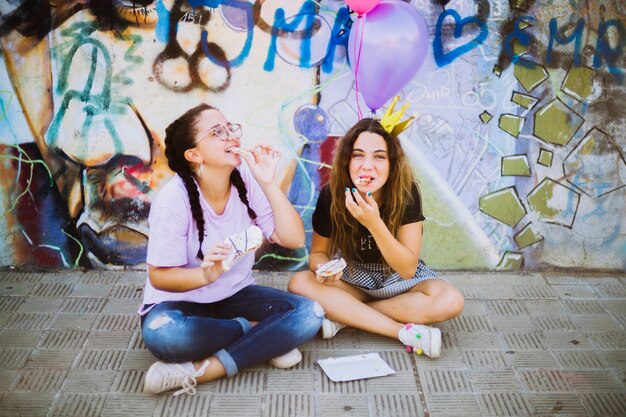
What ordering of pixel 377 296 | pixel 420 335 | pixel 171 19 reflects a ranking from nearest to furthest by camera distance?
1. pixel 420 335
2. pixel 377 296
3. pixel 171 19

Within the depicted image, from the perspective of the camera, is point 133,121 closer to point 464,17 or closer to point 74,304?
point 74,304

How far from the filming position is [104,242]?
162 inches

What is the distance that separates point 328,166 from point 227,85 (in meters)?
0.83

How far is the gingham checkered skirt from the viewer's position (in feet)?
11.5

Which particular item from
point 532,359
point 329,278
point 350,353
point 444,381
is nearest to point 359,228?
point 329,278

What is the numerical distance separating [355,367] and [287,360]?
0.35 m

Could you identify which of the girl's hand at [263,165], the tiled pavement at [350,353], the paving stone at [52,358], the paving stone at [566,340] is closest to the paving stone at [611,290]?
the tiled pavement at [350,353]

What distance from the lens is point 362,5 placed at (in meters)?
3.24

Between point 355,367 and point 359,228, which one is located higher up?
point 359,228

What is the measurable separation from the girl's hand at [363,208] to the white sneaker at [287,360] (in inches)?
30.2

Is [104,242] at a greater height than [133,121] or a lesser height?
lesser

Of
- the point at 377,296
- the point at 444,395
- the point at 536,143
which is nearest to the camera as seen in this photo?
the point at 444,395

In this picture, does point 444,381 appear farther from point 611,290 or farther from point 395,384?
point 611,290

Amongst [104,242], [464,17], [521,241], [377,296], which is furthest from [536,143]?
[104,242]
